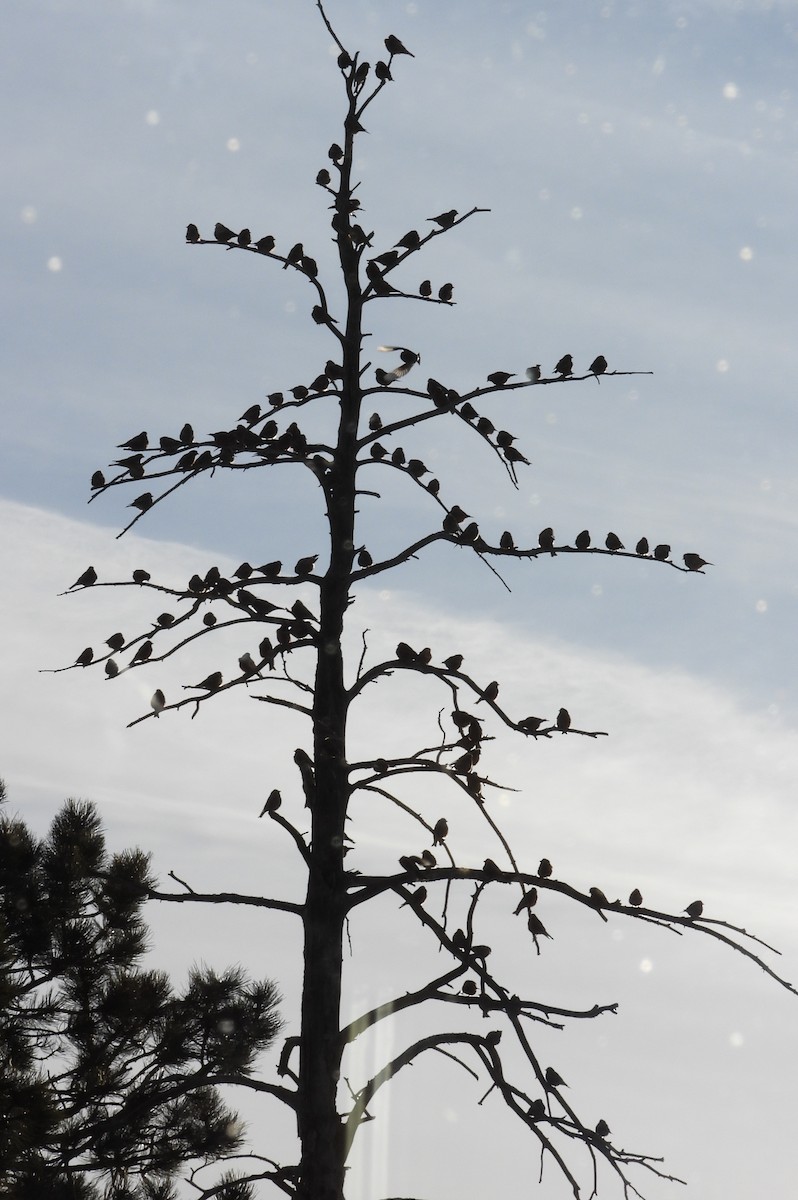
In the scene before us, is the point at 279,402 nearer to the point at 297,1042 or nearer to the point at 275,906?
the point at 275,906

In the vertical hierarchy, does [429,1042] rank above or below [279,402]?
below

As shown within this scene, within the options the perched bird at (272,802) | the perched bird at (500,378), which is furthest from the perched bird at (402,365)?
the perched bird at (272,802)

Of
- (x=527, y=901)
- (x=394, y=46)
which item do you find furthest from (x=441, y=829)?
(x=394, y=46)

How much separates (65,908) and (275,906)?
766cm

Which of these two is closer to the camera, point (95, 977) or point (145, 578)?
point (145, 578)

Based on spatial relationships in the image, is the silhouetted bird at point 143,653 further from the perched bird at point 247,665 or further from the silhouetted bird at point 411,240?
the silhouetted bird at point 411,240

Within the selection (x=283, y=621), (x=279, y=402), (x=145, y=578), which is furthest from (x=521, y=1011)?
(x=279, y=402)

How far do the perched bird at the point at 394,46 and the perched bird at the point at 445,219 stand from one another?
1.17m

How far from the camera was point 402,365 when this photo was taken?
7.29m

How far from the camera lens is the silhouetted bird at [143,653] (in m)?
6.50

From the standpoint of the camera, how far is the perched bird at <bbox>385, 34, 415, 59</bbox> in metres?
7.65

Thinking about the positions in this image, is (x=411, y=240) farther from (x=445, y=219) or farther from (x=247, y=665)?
(x=247, y=665)

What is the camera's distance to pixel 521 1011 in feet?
19.8

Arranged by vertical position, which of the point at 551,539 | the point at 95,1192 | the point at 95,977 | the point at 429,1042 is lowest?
the point at 95,1192
